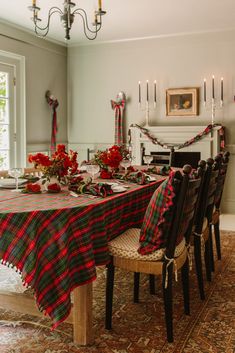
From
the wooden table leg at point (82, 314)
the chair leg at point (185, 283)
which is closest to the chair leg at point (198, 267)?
the chair leg at point (185, 283)

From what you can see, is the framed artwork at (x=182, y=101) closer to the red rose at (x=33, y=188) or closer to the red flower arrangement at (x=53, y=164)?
the red flower arrangement at (x=53, y=164)

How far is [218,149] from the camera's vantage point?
19.3ft

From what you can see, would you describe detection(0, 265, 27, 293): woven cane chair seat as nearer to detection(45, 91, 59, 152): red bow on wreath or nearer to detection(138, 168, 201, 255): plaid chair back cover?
detection(138, 168, 201, 255): plaid chair back cover

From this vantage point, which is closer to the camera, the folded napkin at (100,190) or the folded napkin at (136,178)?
the folded napkin at (100,190)

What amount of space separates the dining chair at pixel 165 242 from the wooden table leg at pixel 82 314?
19 cm

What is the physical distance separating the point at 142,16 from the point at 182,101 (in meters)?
1.40

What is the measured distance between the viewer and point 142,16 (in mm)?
5184

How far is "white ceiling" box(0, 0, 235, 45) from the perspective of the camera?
183 inches

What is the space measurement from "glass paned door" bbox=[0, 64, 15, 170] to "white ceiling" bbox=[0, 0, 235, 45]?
68cm

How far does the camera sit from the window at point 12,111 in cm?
557

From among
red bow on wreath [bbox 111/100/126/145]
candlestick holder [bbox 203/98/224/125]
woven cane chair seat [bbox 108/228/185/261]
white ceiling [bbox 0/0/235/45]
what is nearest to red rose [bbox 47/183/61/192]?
woven cane chair seat [bbox 108/228/185/261]

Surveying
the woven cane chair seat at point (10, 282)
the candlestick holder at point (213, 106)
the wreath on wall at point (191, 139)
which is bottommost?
the woven cane chair seat at point (10, 282)

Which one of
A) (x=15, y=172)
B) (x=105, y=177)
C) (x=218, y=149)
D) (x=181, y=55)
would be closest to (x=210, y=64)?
(x=181, y=55)

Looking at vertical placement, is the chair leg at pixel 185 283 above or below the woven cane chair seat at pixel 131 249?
below
